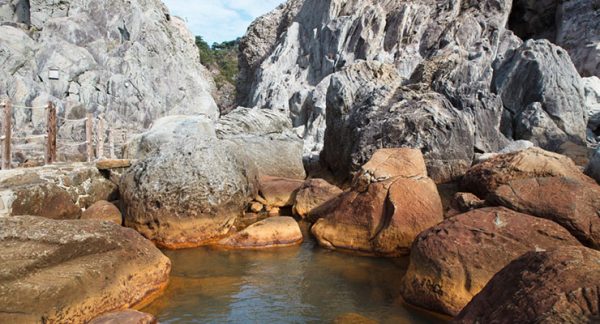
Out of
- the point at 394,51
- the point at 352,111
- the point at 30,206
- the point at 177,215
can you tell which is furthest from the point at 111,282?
the point at 394,51

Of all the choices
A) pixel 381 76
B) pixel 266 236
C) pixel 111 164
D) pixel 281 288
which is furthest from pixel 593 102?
pixel 111 164

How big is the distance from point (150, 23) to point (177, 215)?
39429 millimetres

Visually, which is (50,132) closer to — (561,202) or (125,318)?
(125,318)

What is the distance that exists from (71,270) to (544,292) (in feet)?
17.6

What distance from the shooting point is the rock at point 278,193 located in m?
13.0

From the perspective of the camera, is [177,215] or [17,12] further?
[17,12]

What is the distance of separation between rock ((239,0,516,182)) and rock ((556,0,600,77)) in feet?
11.7

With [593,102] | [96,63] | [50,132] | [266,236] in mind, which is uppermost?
[96,63]

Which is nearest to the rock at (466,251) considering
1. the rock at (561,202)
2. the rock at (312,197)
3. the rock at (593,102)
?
the rock at (561,202)

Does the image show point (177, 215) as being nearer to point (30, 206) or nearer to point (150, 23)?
point (30, 206)

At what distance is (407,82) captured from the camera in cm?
2003

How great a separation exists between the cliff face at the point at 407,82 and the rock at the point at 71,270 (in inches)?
320

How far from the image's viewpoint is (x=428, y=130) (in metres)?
13.1

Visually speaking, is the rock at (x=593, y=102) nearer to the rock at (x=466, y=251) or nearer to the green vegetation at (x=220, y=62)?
the rock at (x=466, y=251)
